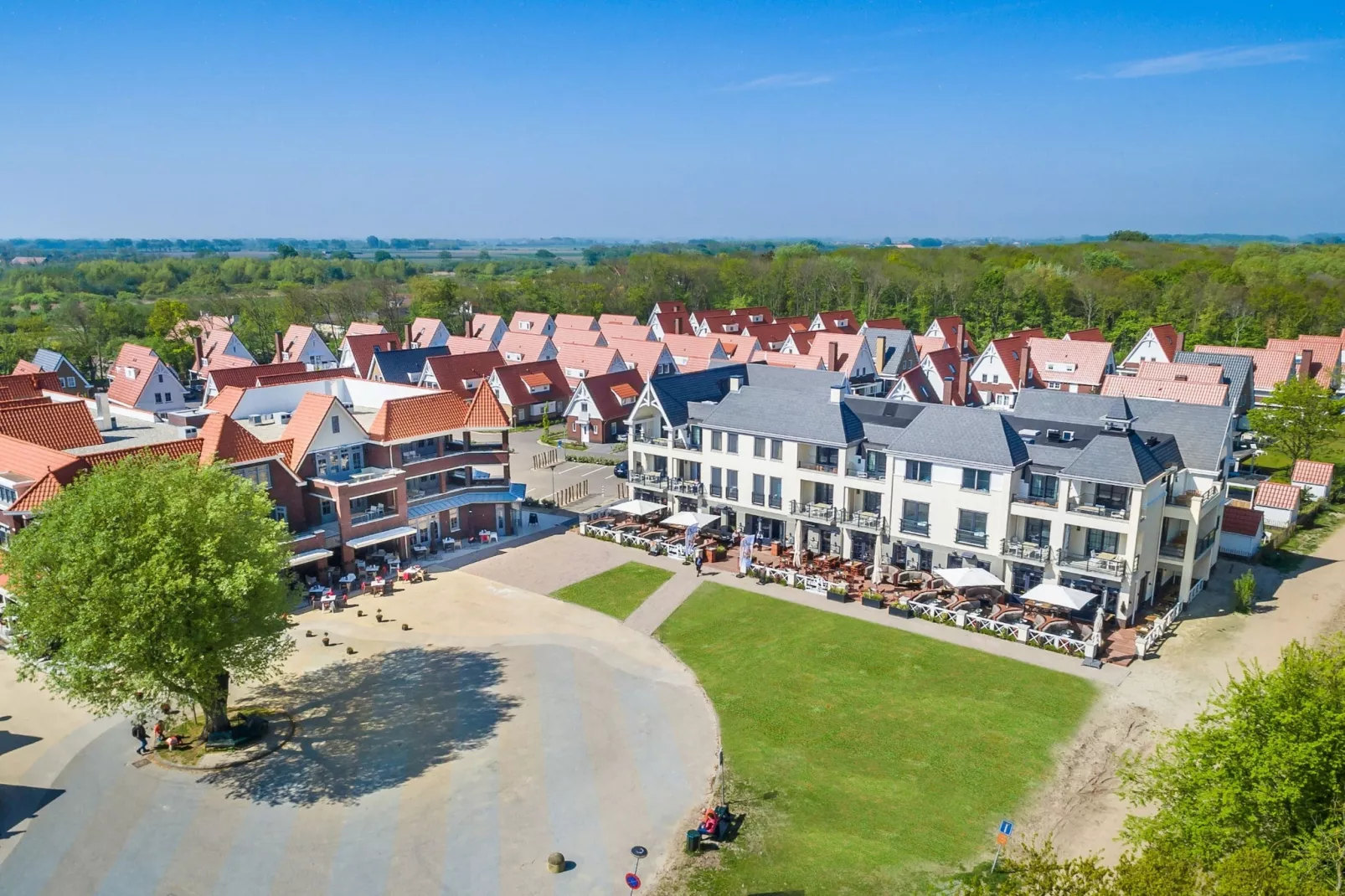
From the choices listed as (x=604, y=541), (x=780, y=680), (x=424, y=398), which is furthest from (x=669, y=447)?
(x=780, y=680)

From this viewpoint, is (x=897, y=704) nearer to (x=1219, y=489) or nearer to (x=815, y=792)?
(x=815, y=792)

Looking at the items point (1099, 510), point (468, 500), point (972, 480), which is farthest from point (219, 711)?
point (1099, 510)

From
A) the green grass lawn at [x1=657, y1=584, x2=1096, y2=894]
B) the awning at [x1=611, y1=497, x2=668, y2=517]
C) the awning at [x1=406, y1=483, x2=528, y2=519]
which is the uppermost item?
the awning at [x1=406, y1=483, x2=528, y2=519]

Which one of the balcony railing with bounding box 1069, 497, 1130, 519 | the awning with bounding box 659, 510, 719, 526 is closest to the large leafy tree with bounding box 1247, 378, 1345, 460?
the balcony railing with bounding box 1069, 497, 1130, 519

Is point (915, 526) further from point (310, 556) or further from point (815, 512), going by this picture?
point (310, 556)

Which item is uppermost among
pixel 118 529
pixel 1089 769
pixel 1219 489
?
pixel 118 529

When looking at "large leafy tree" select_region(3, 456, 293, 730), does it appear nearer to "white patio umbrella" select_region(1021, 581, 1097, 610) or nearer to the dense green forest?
"white patio umbrella" select_region(1021, 581, 1097, 610)
